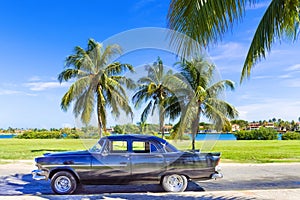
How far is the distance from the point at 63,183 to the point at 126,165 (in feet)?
5.51

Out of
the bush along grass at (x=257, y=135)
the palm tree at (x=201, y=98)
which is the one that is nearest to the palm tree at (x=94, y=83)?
the palm tree at (x=201, y=98)

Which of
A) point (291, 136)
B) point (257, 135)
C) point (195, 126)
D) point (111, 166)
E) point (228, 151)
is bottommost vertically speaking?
point (228, 151)

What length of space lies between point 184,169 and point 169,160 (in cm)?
46

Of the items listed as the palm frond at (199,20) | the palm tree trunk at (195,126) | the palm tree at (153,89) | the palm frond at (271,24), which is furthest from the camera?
the palm tree trunk at (195,126)

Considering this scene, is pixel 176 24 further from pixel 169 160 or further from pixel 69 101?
pixel 69 101

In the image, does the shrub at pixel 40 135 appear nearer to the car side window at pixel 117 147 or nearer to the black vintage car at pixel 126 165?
the black vintage car at pixel 126 165

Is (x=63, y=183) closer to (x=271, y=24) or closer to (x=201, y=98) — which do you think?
(x=271, y=24)

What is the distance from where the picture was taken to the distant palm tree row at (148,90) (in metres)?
11.1

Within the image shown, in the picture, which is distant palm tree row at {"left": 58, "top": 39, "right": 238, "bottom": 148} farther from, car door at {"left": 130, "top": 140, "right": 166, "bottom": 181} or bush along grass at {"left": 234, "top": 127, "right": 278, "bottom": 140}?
bush along grass at {"left": 234, "top": 127, "right": 278, "bottom": 140}

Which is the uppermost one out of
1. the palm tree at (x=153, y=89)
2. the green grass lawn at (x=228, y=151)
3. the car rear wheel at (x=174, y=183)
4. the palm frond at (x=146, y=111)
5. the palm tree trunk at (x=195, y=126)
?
the palm tree at (x=153, y=89)

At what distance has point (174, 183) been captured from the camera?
742cm

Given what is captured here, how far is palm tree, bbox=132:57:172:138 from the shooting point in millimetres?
10625

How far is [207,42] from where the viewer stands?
4.70m

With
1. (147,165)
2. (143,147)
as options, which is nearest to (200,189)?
(147,165)
